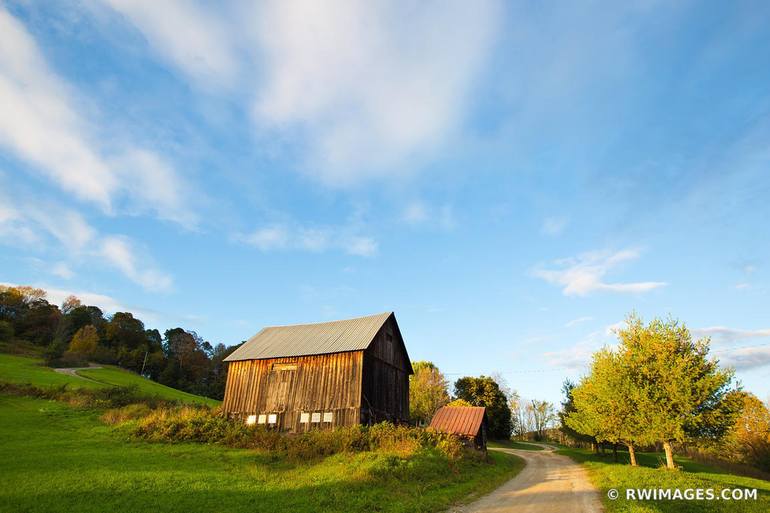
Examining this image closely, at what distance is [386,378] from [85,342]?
75.6 m

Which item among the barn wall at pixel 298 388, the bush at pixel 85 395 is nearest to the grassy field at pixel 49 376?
the bush at pixel 85 395

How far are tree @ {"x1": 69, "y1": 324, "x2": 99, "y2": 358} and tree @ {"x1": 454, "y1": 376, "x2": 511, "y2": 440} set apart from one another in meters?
69.2

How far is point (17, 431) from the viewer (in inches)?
1005

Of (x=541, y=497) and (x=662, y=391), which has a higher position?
(x=662, y=391)

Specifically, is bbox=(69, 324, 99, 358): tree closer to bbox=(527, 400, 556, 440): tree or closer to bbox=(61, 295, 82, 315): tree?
bbox=(61, 295, 82, 315): tree

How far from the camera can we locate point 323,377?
1267 inches

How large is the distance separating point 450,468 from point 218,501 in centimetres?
1231

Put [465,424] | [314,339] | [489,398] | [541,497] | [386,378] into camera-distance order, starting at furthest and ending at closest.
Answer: [489,398], [314,339], [465,424], [386,378], [541,497]

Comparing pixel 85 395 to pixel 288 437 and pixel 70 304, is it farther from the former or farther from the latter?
pixel 70 304

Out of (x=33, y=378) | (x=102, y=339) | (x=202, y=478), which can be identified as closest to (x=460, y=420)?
(x=202, y=478)

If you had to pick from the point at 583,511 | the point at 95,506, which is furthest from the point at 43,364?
the point at 583,511

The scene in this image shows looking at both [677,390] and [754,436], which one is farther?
[754,436]

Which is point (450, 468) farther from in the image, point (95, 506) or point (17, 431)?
point (17, 431)

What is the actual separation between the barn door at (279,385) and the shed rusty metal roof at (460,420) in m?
12.9
